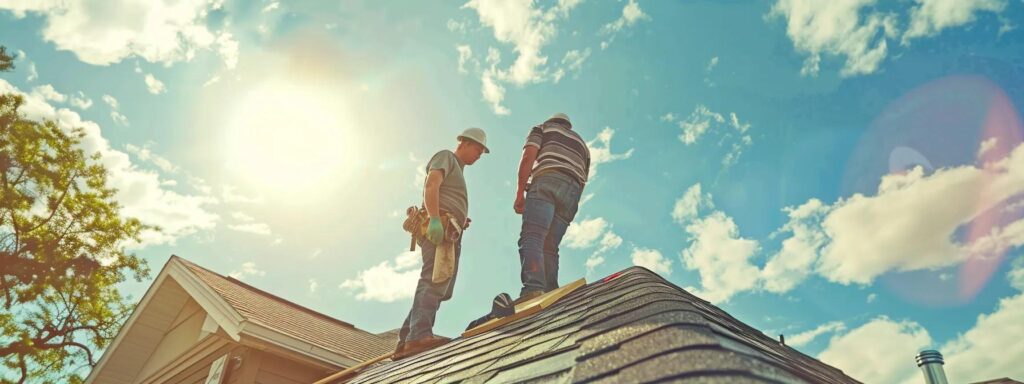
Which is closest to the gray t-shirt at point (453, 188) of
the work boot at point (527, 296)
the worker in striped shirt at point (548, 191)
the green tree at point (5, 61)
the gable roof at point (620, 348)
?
the worker in striped shirt at point (548, 191)

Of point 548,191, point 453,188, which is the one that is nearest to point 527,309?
point 548,191

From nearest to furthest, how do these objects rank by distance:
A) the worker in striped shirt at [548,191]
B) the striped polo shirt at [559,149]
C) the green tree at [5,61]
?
the worker in striped shirt at [548,191] → the striped polo shirt at [559,149] → the green tree at [5,61]

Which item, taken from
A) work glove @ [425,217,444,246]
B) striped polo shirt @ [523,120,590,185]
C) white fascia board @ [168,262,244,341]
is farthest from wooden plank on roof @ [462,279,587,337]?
white fascia board @ [168,262,244,341]

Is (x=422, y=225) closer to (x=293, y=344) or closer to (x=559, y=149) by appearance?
(x=559, y=149)

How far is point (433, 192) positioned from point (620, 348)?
3045 mm

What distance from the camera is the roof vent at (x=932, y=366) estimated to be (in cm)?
394

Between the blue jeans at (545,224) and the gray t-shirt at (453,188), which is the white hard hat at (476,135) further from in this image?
the blue jeans at (545,224)

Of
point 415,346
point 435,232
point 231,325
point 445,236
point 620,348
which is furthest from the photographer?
point 231,325

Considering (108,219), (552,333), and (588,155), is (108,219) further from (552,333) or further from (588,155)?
(552,333)

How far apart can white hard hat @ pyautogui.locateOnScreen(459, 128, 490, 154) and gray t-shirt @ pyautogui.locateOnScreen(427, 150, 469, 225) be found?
0.34 metres

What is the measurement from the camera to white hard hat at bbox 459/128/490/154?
512cm

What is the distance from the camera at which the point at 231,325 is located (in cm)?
570

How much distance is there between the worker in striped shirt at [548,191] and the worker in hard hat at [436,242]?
0.57 meters

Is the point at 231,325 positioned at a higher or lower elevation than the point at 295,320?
lower
